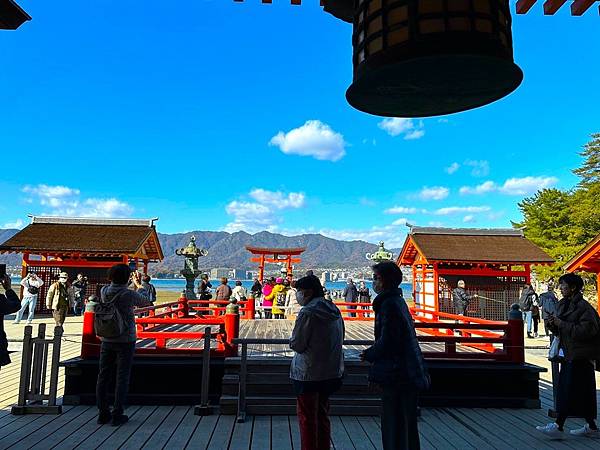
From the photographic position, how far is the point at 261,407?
20.3 ft

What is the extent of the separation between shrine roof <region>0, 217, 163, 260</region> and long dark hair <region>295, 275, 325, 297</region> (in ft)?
60.7

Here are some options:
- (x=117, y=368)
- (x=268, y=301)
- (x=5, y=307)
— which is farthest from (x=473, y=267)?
(x=5, y=307)

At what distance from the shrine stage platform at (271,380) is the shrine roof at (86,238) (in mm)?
14849

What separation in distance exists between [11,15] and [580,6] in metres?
3.34

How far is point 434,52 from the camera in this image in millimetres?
2197

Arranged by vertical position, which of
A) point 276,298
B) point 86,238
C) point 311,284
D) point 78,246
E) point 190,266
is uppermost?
point 86,238

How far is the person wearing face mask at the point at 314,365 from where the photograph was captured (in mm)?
3803

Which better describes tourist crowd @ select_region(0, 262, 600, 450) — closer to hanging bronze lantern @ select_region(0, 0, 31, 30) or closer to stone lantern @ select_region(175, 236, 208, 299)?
hanging bronze lantern @ select_region(0, 0, 31, 30)

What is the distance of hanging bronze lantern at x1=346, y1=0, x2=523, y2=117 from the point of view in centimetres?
224

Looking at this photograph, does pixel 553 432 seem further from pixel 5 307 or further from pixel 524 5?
pixel 5 307

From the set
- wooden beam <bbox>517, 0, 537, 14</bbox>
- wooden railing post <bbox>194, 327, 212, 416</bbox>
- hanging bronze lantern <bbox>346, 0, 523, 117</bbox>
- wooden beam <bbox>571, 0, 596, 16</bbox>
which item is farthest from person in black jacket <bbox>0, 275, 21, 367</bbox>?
wooden beam <bbox>571, 0, 596, 16</bbox>

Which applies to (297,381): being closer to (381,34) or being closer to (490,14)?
(381,34)

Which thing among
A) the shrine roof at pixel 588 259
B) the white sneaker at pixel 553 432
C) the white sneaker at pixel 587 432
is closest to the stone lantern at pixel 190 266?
the shrine roof at pixel 588 259

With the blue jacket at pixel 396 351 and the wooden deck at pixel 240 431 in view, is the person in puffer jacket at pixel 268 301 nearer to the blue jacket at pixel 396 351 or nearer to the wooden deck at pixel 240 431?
the wooden deck at pixel 240 431
